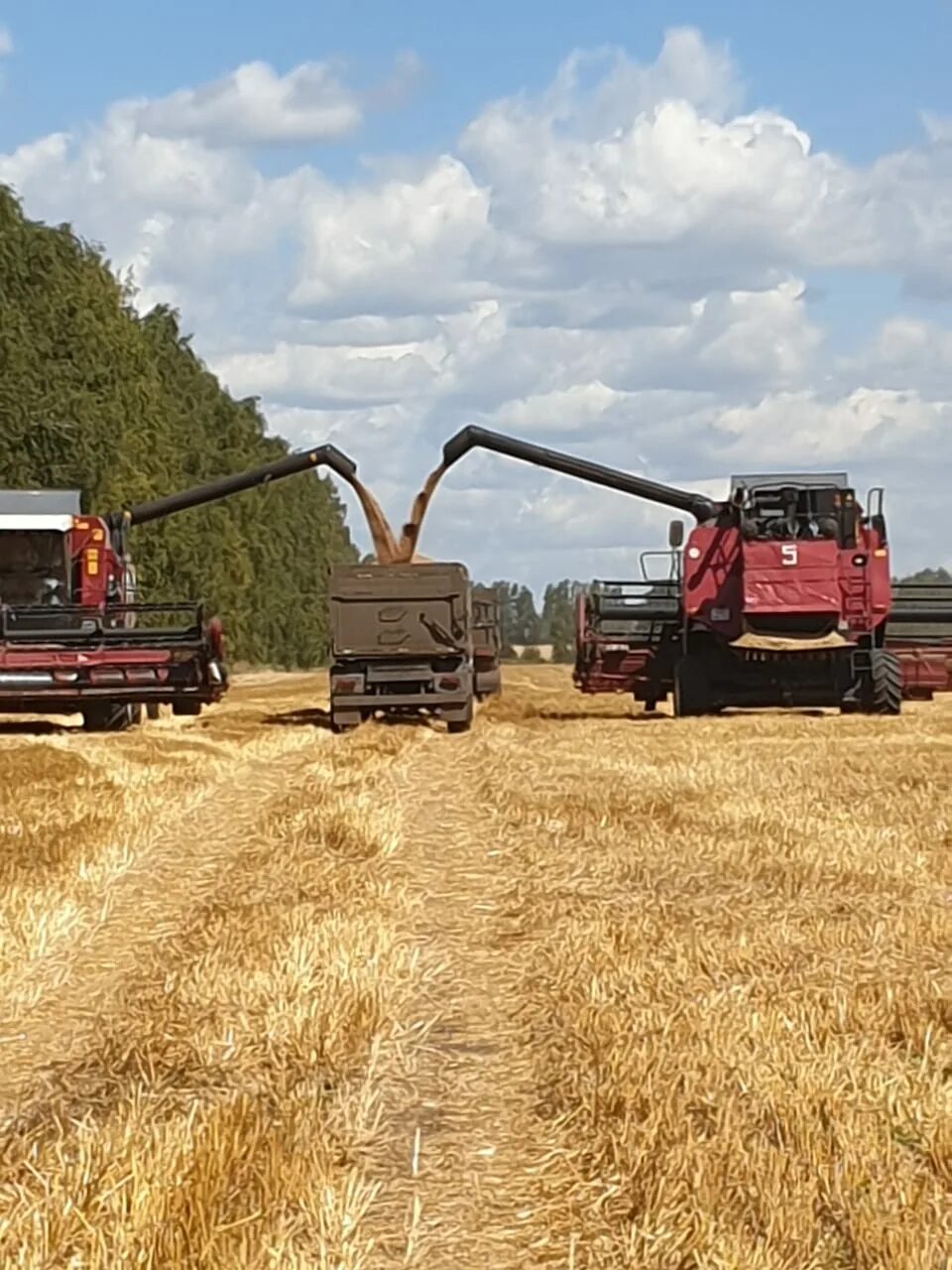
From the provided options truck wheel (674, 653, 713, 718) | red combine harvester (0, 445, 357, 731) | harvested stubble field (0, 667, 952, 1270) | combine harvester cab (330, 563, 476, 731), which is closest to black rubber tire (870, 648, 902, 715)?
truck wheel (674, 653, 713, 718)

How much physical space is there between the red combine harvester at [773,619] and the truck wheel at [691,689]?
0.06 feet

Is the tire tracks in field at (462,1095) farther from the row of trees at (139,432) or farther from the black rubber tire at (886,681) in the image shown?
the row of trees at (139,432)

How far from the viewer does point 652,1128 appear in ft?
16.8

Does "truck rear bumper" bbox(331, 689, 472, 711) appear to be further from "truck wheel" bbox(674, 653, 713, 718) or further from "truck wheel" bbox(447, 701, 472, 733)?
"truck wheel" bbox(674, 653, 713, 718)

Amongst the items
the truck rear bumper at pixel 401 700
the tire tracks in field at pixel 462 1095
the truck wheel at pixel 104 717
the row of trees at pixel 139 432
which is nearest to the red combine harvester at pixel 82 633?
the truck wheel at pixel 104 717

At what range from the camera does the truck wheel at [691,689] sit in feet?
87.4

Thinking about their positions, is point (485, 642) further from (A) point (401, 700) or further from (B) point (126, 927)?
(B) point (126, 927)

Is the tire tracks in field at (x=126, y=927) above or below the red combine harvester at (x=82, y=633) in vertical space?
below

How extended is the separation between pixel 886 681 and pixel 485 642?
8.25 metres

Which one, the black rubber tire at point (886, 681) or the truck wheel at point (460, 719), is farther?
the black rubber tire at point (886, 681)

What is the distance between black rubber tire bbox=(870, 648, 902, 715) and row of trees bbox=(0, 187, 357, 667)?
37.6 ft

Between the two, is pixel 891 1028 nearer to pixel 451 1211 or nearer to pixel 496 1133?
pixel 496 1133

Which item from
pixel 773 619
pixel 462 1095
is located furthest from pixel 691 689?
pixel 462 1095

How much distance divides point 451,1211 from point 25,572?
21.3 m
